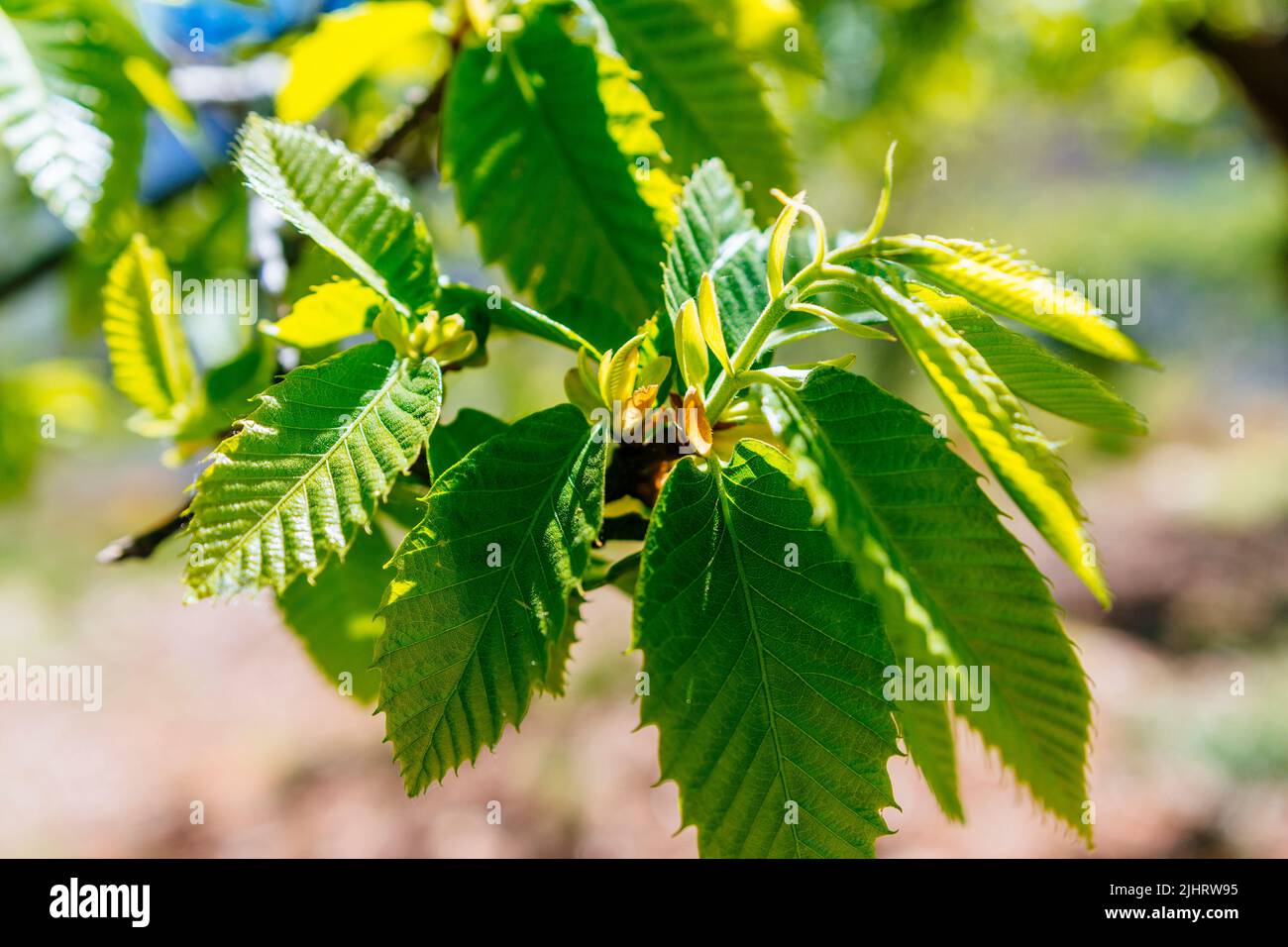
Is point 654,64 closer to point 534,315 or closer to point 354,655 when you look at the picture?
point 534,315

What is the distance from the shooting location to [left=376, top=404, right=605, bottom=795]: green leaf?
0.47 m

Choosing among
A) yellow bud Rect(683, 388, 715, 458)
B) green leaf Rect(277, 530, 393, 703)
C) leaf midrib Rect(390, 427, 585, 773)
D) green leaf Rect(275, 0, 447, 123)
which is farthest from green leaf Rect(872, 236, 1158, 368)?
green leaf Rect(275, 0, 447, 123)

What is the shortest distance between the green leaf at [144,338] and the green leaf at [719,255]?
0.48 m

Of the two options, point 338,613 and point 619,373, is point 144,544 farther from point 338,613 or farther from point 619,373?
point 619,373

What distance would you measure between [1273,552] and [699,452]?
5.36 metres

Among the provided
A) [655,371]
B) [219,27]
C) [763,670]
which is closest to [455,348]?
[655,371]

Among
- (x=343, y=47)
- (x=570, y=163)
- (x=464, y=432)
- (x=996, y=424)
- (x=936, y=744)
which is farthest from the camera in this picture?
(x=343, y=47)

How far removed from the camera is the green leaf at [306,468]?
44 centimetres

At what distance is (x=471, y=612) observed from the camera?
48 centimetres

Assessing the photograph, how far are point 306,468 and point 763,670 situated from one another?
0.85ft

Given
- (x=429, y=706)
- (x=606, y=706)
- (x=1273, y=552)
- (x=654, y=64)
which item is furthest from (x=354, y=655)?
(x=1273, y=552)

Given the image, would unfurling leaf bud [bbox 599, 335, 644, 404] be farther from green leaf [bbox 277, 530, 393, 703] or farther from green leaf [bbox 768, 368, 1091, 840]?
green leaf [bbox 277, 530, 393, 703]

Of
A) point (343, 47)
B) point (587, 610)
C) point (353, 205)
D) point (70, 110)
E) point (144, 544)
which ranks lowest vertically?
point (587, 610)

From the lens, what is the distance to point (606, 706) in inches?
137
